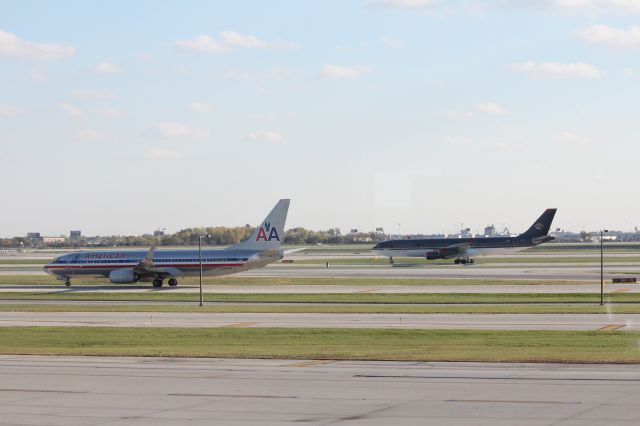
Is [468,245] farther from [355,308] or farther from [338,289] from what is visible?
[355,308]

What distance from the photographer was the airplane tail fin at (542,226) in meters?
124

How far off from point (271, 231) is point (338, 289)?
9.68 metres

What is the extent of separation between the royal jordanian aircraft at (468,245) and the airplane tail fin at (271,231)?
4633 centimetres

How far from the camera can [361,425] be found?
770 inches

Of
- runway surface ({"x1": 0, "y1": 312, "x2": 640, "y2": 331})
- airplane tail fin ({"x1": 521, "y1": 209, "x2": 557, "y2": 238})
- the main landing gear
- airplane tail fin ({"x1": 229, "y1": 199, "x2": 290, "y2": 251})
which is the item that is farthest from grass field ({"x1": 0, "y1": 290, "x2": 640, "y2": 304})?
airplane tail fin ({"x1": 521, "y1": 209, "x2": 557, "y2": 238})

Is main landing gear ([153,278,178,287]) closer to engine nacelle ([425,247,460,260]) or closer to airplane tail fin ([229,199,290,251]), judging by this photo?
airplane tail fin ([229,199,290,251])

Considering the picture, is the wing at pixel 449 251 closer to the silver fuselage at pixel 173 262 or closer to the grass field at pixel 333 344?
the silver fuselage at pixel 173 262

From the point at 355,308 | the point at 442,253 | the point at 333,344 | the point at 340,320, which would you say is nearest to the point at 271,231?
the point at 355,308

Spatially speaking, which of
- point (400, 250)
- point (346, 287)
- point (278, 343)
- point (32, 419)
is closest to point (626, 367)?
point (278, 343)

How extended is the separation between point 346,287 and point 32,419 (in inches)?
2314

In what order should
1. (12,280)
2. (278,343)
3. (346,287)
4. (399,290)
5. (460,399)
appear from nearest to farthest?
1. (460,399)
2. (278,343)
3. (399,290)
4. (346,287)
5. (12,280)

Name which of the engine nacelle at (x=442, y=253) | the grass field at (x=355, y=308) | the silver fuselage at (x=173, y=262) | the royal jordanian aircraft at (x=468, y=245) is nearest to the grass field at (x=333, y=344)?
the grass field at (x=355, y=308)

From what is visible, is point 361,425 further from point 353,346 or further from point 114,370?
point 353,346

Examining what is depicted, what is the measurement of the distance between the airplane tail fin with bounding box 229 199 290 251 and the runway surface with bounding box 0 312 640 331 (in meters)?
27.2
